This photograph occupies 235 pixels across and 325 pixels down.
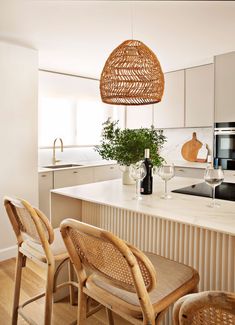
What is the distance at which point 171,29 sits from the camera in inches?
108

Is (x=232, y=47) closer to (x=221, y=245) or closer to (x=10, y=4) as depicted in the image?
(x=10, y=4)

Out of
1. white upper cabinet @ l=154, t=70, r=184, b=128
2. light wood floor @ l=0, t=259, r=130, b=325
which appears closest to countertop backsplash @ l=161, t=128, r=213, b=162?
white upper cabinet @ l=154, t=70, r=184, b=128

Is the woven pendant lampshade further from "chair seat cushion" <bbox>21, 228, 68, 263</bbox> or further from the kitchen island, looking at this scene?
"chair seat cushion" <bbox>21, 228, 68, 263</bbox>

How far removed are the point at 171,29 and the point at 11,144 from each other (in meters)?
2.02

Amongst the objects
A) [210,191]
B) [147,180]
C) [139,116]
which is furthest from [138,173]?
[139,116]

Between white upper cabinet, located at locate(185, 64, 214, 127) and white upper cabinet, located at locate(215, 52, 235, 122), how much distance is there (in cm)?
21

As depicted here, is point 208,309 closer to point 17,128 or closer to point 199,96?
point 17,128

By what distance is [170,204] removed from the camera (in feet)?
5.68

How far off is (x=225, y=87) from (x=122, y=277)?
319 centimetres

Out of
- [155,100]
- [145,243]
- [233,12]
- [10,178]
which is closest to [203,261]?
[145,243]

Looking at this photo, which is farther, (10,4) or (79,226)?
(10,4)

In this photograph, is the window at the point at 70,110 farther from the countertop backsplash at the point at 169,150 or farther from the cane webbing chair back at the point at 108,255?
the cane webbing chair back at the point at 108,255

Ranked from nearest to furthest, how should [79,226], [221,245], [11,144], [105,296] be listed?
[79,226] < [105,296] < [221,245] < [11,144]

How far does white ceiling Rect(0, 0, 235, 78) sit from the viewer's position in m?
2.27
